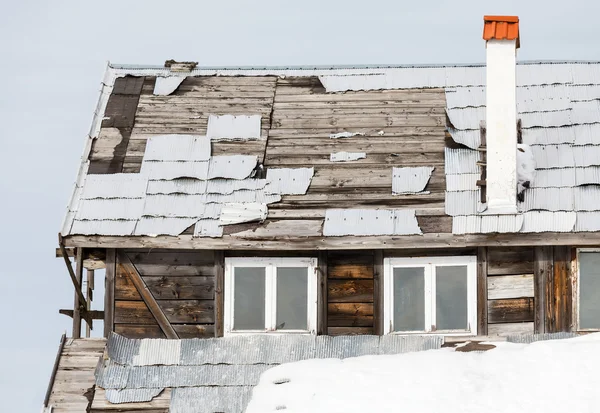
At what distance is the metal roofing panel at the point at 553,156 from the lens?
15.6m

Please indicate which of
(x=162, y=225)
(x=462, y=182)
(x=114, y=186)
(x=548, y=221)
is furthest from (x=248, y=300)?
(x=548, y=221)

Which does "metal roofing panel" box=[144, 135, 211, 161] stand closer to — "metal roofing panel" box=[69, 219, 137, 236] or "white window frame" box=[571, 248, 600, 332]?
"metal roofing panel" box=[69, 219, 137, 236]

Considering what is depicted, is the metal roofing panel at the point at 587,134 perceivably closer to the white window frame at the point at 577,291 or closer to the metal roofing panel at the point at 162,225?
the white window frame at the point at 577,291

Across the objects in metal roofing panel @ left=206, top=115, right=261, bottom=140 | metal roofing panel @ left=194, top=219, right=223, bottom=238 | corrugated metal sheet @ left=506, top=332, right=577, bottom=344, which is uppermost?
metal roofing panel @ left=206, top=115, right=261, bottom=140

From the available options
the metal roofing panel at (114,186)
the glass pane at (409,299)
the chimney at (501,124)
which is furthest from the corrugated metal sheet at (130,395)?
the chimney at (501,124)

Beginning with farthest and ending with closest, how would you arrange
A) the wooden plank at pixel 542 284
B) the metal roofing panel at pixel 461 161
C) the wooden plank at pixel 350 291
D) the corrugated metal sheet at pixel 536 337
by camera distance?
1. the metal roofing panel at pixel 461 161
2. the wooden plank at pixel 350 291
3. the wooden plank at pixel 542 284
4. the corrugated metal sheet at pixel 536 337

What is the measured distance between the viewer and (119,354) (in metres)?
14.7

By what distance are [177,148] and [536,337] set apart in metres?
5.85

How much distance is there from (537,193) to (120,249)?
5794mm

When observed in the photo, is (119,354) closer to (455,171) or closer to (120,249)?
(120,249)

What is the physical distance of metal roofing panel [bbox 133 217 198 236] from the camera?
15.0 m

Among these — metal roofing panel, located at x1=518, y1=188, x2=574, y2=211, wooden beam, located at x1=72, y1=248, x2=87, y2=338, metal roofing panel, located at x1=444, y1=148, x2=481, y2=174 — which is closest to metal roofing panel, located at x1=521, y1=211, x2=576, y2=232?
metal roofing panel, located at x1=518, y1=188, x2=574, y2=211

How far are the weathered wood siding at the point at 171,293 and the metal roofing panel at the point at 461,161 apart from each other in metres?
3.60

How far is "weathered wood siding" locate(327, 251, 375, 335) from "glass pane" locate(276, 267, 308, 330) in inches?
13.1
